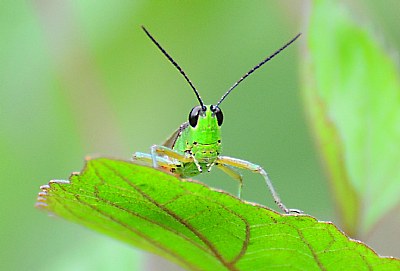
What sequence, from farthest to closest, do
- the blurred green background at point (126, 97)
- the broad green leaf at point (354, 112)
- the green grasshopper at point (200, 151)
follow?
the blurred green background at point (126, 97), the green grasshopper at point (200, 151), the broad green leaf at point (354, 112)

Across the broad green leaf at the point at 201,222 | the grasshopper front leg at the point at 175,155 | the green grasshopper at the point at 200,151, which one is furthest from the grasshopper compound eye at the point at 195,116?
the broad green leaf at the point at 201,222

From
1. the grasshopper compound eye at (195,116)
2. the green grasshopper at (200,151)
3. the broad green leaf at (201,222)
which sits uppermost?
the grasshopper compound eye at (195,116)

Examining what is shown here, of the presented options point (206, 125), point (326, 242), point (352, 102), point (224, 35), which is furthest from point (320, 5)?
point (224, 35)

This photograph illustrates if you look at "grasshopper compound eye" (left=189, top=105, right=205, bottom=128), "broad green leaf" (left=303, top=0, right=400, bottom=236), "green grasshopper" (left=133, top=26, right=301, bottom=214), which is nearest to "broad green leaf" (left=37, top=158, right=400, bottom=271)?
"broad green leaf" (left=303, top=0, right=400, bottom=236)

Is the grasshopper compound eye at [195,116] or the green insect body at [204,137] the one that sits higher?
the grasshopper compound eye at [195,116]

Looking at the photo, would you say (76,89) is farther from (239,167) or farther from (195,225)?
(195,225)

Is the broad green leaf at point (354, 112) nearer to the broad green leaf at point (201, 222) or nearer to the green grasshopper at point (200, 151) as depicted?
the green grasshopper at point (200, 151)

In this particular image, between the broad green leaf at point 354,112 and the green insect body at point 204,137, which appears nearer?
the broad green leaf at point 354,112

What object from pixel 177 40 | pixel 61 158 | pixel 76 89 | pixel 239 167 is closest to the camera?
pixel 239 167
